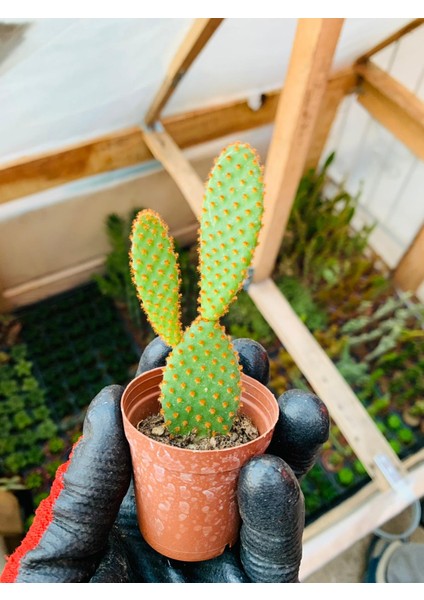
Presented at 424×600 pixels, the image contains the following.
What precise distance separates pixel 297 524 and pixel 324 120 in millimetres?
2151

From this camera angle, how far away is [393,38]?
186cm

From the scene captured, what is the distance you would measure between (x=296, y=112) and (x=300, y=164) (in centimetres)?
18

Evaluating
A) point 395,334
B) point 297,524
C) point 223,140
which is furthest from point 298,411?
point 223,140

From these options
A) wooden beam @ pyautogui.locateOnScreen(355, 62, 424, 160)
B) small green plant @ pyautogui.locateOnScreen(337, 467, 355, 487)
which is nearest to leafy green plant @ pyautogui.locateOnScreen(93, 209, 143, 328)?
small green plant @ pyautogui.locateOnScreen(337, 467, 355, 487)

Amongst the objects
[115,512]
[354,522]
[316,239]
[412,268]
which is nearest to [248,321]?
[316,239]

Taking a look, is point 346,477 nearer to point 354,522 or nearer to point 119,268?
point 354,522

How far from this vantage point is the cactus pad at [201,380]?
62 centimetres

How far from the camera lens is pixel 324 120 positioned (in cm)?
238

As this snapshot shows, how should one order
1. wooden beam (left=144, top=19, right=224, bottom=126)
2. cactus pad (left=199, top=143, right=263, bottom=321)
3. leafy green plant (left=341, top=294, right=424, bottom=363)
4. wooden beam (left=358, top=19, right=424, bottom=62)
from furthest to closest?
leafy green plant (left=341, top=294, right=424, bottom=363) → wooden beam (left=358, top=19, right=424, bottom=62) → wooden beam (left=144, top=19, right=224, bottom=126) → cactus pad (left=199, top=143, right=263, bottom=321)

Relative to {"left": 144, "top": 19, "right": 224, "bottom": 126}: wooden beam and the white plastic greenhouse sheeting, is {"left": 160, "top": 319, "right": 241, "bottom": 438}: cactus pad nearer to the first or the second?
the white plastic greenhouse sheeting

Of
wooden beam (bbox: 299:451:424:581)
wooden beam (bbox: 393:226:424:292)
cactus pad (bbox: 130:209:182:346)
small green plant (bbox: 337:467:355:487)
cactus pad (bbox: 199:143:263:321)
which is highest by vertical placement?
cactus pad (bbox: 199:143:263:321)

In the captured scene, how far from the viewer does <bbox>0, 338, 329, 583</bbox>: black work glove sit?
0.62m

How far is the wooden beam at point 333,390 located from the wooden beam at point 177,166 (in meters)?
0.40

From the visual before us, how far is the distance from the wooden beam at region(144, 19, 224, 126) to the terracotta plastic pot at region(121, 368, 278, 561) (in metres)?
0.93
